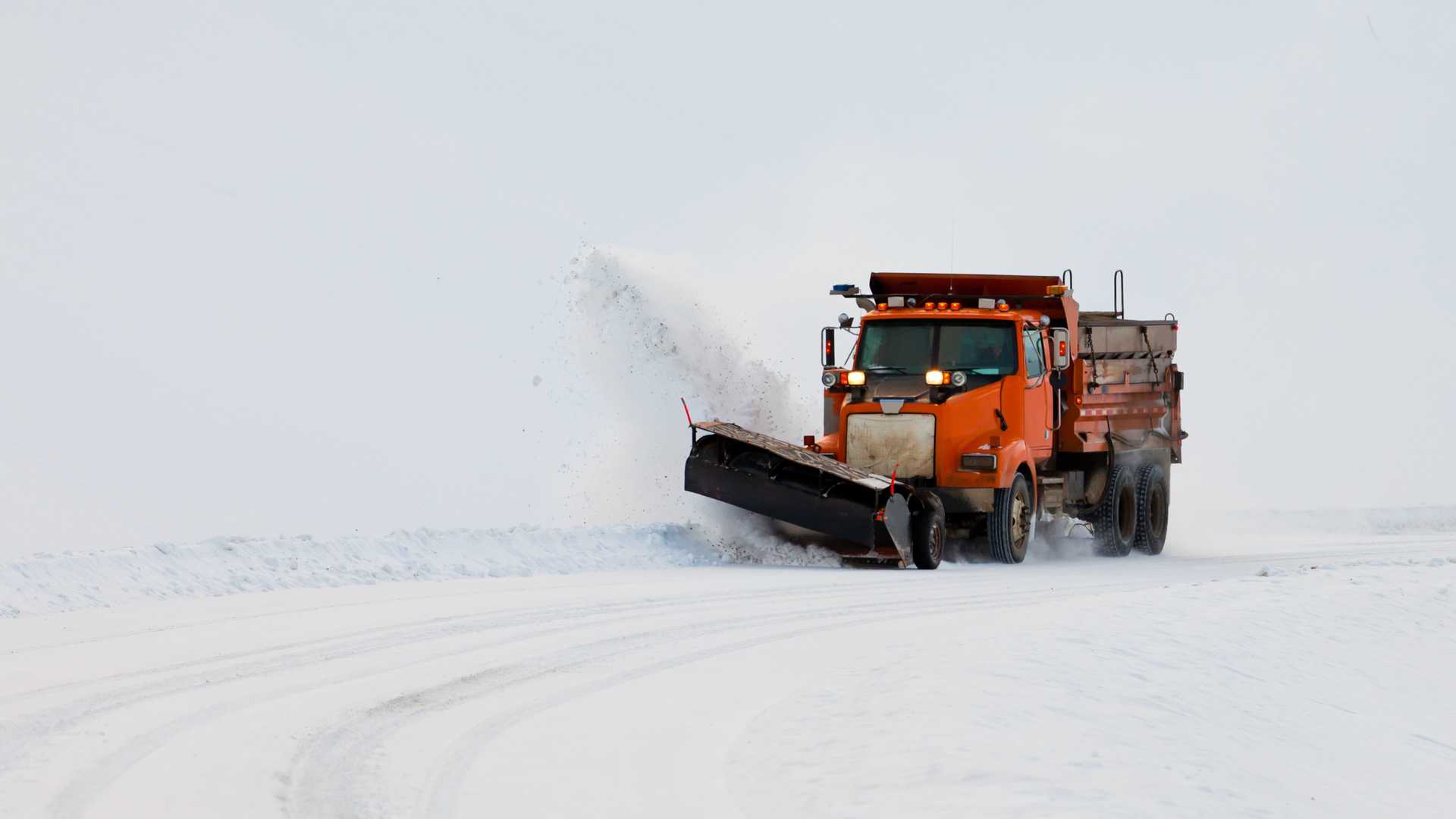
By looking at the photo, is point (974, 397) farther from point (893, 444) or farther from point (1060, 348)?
point (1060, 348)

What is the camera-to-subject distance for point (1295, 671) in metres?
11.1

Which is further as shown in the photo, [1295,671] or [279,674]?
[1295,671]

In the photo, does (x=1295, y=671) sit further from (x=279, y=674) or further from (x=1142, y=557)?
(x=1142, y=557)

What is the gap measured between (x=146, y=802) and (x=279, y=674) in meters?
2.71

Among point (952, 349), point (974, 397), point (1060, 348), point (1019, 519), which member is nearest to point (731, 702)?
point (974, 397)

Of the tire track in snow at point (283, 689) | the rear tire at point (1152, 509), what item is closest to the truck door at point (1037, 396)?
the rear tire at point (1152, 509)

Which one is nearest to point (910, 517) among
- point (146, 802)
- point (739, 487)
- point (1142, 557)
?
point (739, 487)

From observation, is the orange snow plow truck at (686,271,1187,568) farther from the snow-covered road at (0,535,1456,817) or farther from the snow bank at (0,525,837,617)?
the snow-covered road at (0,535,1456,817)

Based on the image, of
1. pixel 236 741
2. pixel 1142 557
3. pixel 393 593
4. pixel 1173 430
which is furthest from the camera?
pixel 1173 430

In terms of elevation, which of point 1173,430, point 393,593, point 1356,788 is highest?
point 1173,430

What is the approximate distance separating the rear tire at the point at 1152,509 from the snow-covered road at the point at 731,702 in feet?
20.4

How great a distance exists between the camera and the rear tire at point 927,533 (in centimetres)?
1566

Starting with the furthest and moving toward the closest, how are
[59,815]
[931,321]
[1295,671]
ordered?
[931,321], [1295,671], [59,815]

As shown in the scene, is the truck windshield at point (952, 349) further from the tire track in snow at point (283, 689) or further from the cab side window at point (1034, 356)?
the tire track in snow at point (283, 689)
